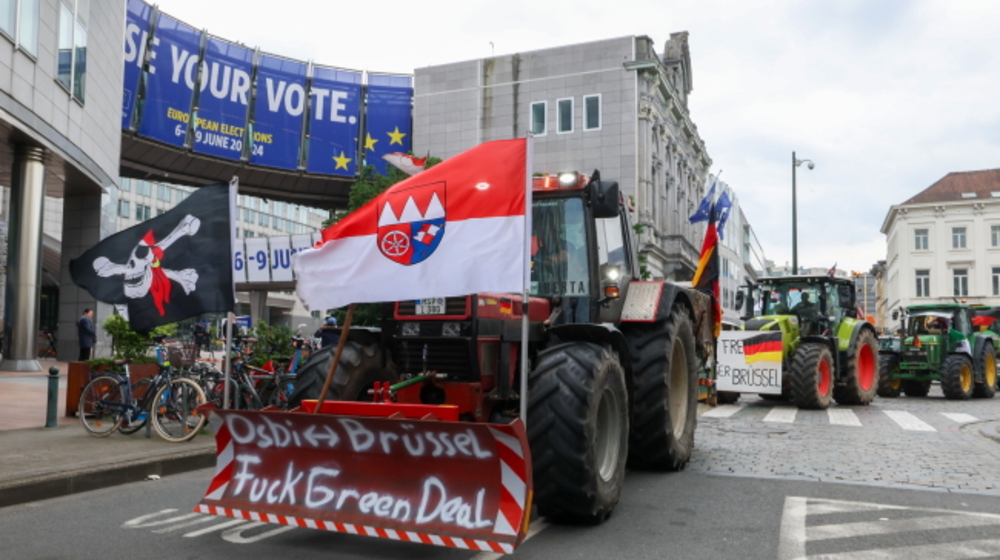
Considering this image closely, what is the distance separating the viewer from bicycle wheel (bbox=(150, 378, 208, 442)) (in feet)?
29.1

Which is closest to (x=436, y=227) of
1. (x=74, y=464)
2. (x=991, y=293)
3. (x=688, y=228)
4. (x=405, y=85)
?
(x=74, y=464)

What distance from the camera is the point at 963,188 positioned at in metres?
66.1

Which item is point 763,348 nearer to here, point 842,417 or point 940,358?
point 842,417

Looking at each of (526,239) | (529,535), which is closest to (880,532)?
(529,535)

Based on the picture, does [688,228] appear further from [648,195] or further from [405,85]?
[405,85]

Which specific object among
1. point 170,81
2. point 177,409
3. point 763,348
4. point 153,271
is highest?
point 170,81

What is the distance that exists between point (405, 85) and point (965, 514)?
3835 cm

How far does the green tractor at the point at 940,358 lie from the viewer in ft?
57.5

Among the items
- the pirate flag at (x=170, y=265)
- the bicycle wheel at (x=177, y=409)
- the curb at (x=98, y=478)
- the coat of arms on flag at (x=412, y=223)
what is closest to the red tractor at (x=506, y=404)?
the coat of arms on flag at (x=412, y=223)

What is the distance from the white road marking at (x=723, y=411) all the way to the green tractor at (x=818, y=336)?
957 mm

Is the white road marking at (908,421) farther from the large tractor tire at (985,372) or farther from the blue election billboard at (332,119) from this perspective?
the blue election billboard at (332,119)

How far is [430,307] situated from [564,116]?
35320 millimetres

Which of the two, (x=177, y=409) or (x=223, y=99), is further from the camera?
(x=223, y=99)

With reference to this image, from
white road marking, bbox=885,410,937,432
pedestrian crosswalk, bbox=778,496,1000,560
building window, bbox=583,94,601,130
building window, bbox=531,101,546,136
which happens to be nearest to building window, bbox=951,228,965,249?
building window, bbox=583,94,601,130
